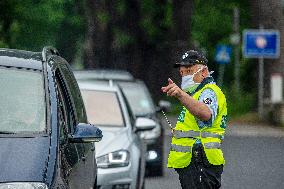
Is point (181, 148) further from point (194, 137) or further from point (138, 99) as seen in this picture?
point (138, 99)

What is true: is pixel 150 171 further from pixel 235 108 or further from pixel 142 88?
pixel 235 108

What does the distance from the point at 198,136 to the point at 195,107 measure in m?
0.51

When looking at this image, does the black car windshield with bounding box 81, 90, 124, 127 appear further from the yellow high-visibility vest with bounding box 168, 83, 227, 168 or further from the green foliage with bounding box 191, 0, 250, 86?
the green foliage with bounding box 191, 0, 250, 86

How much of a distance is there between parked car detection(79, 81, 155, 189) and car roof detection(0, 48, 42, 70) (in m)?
4.29

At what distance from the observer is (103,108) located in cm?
1556

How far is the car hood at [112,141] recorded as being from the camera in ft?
45.2

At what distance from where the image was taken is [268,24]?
41.2 m

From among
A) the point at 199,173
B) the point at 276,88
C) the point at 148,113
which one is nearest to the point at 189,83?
the point at 199,173

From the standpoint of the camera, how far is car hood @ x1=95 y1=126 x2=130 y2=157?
45.2 feet

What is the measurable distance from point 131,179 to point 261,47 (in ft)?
84.8

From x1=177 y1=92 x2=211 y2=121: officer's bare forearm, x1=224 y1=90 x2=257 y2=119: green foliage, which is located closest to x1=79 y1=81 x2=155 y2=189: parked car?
x1=177 y1=92 x2=211 y2=121: officer's bare forearm

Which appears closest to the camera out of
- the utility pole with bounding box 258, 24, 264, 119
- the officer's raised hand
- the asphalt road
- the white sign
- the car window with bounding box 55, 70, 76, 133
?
the car window with bounding box 55, 70, 76, 133

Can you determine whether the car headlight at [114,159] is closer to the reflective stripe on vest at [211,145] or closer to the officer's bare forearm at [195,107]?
the reflective stripe on vest at [211,145]

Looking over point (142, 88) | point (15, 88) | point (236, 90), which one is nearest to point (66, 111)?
point (15, 88)
